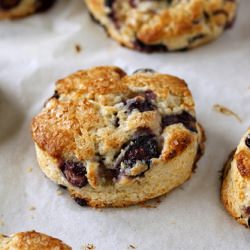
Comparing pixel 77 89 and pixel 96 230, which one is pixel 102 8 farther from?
pixel 96 230

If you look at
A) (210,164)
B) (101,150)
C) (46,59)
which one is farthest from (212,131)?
(46,59)

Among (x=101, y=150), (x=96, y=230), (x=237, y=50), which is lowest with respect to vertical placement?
(x=237, y=50)

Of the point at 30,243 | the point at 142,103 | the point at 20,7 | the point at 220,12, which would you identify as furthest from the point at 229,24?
the point at 30,243

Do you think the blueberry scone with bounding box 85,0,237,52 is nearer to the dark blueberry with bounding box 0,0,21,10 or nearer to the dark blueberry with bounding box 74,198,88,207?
the dark blueberry with bounding box 0,0,21,10

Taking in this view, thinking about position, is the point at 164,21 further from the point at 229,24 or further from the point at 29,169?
the point at 29,169

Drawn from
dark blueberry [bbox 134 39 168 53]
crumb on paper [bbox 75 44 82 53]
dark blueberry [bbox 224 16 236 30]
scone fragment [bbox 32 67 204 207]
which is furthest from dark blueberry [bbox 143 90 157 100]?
dark blueberry [bbox 224 16 236 30]

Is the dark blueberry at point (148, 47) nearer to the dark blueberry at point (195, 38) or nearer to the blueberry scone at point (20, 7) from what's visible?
the dark blueberry at point (195, 38)
